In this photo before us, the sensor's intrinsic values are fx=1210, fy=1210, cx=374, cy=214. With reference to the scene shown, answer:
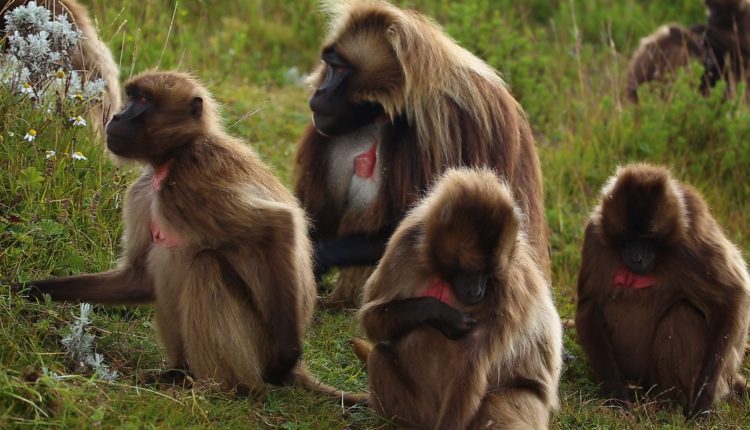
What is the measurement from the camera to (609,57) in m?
10.6

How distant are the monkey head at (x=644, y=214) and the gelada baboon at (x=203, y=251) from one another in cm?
161

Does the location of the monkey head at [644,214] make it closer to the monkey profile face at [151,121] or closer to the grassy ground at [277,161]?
the grassy ground at [277,161]

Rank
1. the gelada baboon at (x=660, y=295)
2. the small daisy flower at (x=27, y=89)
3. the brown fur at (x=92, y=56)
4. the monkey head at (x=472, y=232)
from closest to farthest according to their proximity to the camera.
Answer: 1. the monkey head at (x=472, y=232)
2. the gelada baboon at (x=660, y=295)
3. the small daisy flower at (x=27, y=89)
4. the brown fur at (x=92, y=56)

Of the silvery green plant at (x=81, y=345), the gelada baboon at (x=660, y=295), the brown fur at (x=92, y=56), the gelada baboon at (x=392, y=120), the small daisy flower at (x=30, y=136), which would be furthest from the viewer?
the brown fur at (x=92, y=56)

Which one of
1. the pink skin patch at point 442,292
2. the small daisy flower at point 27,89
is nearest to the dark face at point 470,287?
the pink skin patch at point 442,292

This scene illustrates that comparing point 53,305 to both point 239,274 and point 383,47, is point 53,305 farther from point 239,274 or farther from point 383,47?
point 383,47

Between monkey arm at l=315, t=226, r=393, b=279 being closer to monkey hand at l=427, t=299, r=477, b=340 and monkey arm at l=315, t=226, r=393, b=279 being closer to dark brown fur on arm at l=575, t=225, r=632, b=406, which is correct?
dark brown fur on arm at l=575, t=225, r=632, b=406

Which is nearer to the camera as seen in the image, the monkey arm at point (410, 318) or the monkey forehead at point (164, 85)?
the monkey arm at point (410, 318)

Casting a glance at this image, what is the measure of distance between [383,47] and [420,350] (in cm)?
179

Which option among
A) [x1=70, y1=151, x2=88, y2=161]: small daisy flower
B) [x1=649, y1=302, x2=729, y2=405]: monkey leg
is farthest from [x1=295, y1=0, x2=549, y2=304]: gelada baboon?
[x1=70, y1=151, x2=88, y2=161]: small daisy flower

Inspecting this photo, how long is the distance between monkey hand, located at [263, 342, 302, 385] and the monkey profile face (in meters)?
0.92

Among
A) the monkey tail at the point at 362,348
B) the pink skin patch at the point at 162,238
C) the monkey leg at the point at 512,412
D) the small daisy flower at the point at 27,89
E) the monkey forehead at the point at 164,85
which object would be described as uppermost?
the monkey forehead at the point at 164,85

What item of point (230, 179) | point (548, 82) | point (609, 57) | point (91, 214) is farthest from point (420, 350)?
point (609, 57)

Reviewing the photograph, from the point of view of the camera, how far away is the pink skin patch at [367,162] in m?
6.04
